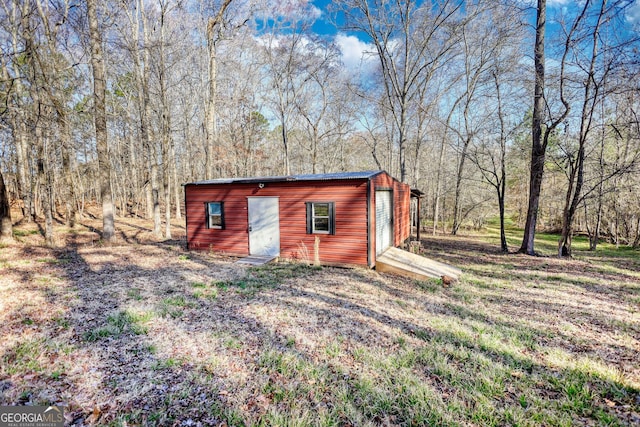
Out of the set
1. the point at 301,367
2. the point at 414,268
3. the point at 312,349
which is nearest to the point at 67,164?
the point at 312,349

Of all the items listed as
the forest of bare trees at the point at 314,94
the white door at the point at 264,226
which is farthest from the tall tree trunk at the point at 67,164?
the white door at the point at 264,226

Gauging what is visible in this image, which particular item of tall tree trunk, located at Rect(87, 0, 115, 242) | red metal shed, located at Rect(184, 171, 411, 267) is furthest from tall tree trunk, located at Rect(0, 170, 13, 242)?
red metal shed, located at Rect(184, 171, 411, 267)

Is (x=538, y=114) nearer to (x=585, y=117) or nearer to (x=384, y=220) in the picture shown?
(x=585, y=117)

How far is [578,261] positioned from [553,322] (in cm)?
768

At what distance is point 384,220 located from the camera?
34.5 ft

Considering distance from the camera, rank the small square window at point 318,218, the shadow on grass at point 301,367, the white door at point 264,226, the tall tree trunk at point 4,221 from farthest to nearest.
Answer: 1. the tall tree trunk at point 4,221
2. the white door at point 264,226
3. the small square window at point 318,218
4. the shadow on grass at point 301,367

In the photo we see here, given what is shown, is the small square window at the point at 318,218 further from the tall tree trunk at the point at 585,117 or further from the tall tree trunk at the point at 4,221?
the tall tree trunk at the point at 4,221

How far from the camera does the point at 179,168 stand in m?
32.7

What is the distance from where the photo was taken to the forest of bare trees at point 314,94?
998cm

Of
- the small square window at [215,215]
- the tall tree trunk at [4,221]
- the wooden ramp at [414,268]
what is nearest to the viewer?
the wooden ramp at [414,268]

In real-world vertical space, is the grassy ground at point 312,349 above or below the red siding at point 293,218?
below

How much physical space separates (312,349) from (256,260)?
5.94 meters

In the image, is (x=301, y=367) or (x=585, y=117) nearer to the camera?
(x=301, y=367)

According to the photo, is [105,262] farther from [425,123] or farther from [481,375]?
[425,123]
